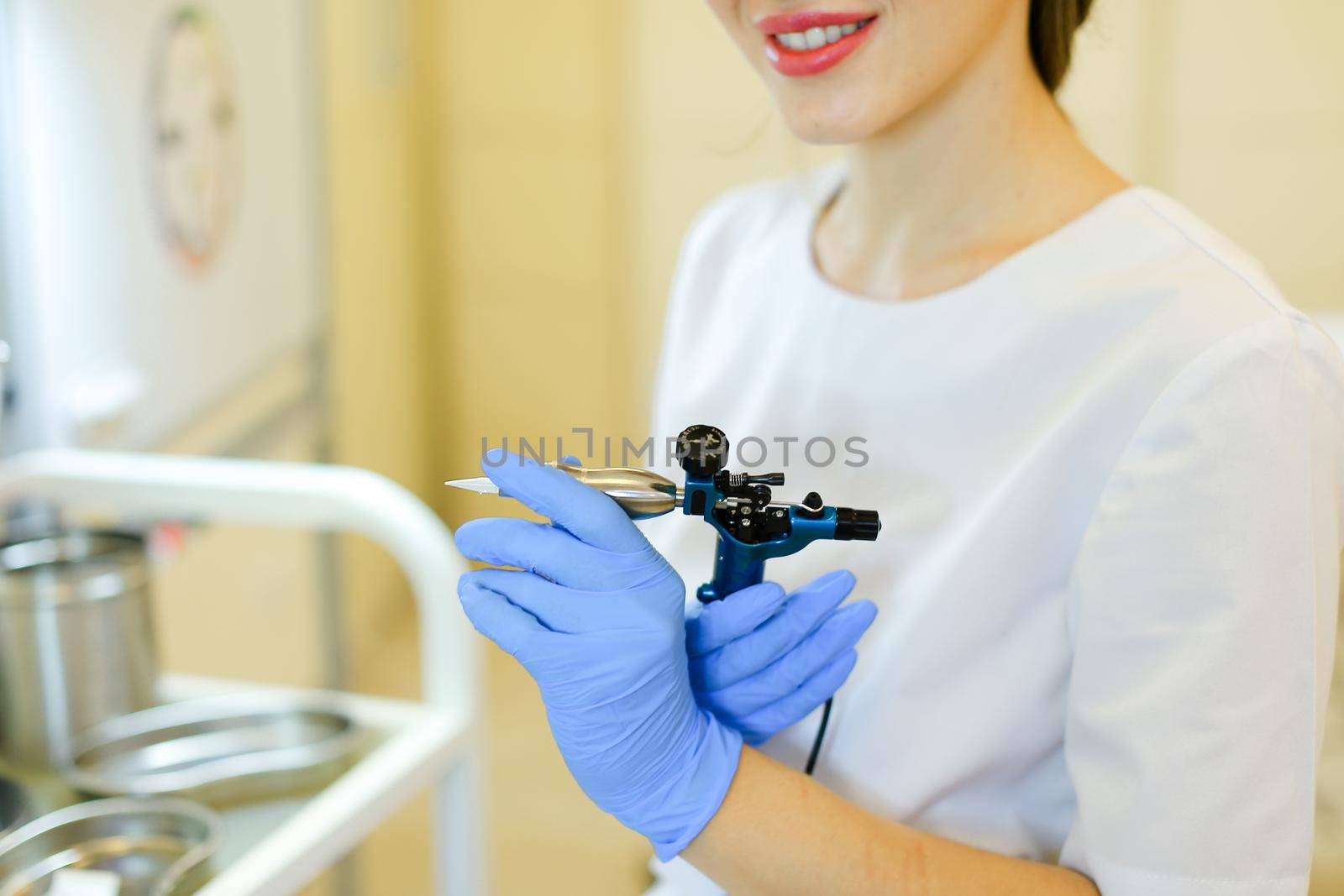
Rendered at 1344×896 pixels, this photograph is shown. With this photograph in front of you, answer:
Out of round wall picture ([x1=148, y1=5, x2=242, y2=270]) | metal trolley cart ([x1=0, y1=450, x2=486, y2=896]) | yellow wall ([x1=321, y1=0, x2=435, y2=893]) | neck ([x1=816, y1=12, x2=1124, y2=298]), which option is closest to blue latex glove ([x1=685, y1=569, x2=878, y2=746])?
neck ([x1=816, y1=12, x2=1124, y2=298])

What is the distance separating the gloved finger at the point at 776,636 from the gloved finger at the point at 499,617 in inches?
5.8

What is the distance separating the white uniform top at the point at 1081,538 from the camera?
2.32ft

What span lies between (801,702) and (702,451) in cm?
24

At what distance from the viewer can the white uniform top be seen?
2.32 feet

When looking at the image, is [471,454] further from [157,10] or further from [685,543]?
[685,543]

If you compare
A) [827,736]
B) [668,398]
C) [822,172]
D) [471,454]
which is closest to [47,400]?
[668,398]

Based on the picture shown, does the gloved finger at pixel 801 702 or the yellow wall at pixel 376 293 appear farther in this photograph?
the yellow wall at pixel 376 293

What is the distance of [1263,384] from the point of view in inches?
27.9

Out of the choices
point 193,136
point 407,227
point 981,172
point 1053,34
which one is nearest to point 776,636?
point 981,172

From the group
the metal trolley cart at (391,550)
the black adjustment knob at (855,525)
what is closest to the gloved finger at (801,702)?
the black adjustment knob at (855,525)

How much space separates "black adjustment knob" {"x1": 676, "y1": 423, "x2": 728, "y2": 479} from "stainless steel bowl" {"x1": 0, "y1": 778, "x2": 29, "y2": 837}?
0.71 metres

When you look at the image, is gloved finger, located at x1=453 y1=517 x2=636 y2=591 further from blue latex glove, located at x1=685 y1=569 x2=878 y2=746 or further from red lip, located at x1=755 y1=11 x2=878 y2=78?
red lip, located at x1=755 y1=11 x2=878 y2=78

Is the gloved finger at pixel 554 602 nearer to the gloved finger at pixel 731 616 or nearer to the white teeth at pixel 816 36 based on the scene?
the gloved finger at pixel 731 616

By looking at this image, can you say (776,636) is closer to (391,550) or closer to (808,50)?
(808,50)
